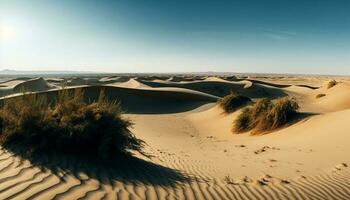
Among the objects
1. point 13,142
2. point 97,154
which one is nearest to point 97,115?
point 97,154

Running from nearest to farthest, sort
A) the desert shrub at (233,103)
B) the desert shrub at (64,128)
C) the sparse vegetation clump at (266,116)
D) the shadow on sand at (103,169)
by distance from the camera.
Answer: the shadow on sand at (103,169)
the desert shrub at (64,128)
the sparse vegetation clump at (266,116)
the desert shrub at (233,103)

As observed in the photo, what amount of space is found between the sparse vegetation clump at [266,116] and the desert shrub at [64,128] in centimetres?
871

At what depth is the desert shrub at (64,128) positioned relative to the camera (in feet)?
21.8

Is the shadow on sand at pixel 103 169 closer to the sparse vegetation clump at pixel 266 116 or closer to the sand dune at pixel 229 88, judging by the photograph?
the sparse vegetation clump at pixel 266 116

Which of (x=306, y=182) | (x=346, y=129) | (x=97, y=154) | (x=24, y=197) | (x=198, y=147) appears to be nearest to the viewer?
(x=24, y=197)

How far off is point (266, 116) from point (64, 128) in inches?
400

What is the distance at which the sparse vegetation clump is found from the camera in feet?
48.3

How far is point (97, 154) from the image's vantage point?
22.6 ft

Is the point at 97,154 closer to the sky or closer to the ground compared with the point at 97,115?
closer to the ground

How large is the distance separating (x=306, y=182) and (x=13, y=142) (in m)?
5.38

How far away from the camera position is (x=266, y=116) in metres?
15.1

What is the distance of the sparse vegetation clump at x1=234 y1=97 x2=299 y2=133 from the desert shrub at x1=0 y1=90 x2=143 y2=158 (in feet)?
28.6

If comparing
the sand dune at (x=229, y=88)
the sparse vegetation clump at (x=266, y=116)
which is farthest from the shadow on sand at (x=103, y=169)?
the sand dune at (x=229, y=88)

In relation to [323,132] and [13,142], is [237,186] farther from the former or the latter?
[323,132]
